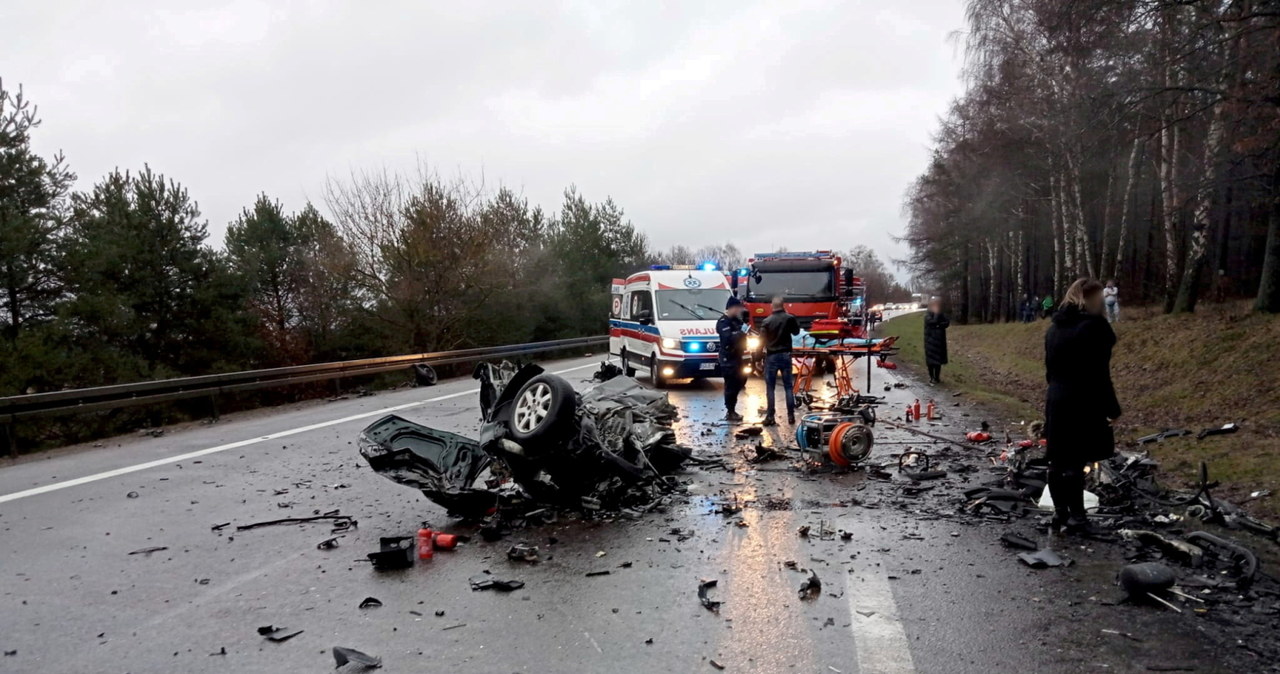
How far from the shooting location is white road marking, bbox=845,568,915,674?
3305mm

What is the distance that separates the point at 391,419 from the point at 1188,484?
22.0 ft

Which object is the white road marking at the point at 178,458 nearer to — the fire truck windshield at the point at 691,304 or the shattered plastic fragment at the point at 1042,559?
the fire truck windshield at the point at 691,304

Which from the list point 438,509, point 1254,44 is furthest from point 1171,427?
point 438,509

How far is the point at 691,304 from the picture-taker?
625 inches

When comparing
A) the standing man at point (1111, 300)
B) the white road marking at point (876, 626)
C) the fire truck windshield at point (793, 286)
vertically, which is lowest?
the white road marking at point (876, 626)

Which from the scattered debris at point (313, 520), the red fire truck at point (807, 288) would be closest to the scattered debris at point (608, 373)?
the scattered debris at point (313, 520)

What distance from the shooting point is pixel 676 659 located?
3387 mm

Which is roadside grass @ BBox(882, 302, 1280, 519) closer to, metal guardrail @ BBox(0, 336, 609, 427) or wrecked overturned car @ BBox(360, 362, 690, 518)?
wrecked overturned car @ BBox(360, 362, 690, 518)

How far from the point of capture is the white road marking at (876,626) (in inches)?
130

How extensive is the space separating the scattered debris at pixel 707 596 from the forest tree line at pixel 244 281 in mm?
18416

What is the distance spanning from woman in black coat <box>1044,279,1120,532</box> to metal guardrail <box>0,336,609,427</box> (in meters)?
11.8

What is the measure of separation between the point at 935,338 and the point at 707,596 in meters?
12.9

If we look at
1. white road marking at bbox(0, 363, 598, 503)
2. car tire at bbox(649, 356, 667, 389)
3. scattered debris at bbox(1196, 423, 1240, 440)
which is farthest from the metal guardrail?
scattered debris at bbox(1196, 423, 1240, 440)

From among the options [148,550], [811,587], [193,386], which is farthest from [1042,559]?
[193,386]
